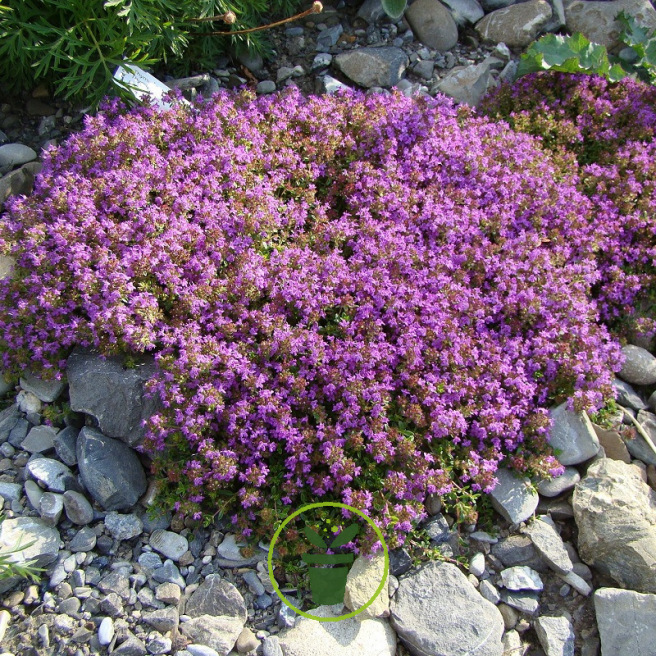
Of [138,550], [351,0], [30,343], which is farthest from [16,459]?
[351,0]

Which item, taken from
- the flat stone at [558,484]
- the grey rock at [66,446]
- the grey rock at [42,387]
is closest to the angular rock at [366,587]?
the flat stone at [558,484]

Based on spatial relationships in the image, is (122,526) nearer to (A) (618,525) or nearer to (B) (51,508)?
(B) (51,508)

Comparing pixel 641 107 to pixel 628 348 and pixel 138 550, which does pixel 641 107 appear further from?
pixel 138 550

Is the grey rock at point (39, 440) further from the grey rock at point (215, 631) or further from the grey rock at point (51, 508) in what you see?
the grey rock at point (215, 631)

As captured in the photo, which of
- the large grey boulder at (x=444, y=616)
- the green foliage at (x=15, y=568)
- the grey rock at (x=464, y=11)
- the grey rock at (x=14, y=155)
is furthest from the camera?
the grey rock at (x=464, y=11)

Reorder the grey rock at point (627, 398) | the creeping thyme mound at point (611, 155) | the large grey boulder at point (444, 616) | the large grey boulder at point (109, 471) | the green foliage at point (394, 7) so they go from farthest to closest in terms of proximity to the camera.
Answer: the green foliage at point (394, 7) → the creeping thyme mound at point (611, 155) → the grey rock at point (627, 398) → the large grey boulder at point (109, 471) → the large grey boulder at point (444, 616)

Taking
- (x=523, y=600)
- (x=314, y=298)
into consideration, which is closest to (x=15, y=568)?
(x=314, y=298)

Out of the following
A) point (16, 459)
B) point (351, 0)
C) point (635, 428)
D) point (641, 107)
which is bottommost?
point (16, 459)

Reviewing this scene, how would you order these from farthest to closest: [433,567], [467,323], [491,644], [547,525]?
[467,323] < [547,525] < [433,567] < [491,644]
